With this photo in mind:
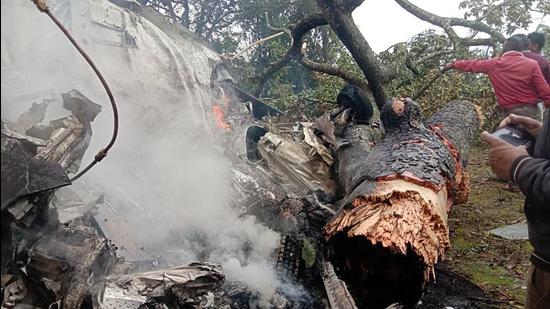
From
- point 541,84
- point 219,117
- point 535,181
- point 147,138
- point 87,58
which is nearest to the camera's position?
point 535,181

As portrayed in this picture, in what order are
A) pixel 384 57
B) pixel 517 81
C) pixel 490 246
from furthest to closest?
pixel 384 57 → pixel 517 81 → pixel 490 246

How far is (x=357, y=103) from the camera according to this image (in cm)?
516

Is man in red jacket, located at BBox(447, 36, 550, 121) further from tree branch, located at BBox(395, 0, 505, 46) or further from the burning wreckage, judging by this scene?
tree branch, located at BBox(395, 0, 505, 46)

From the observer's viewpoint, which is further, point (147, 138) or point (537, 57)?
point (537, 57)

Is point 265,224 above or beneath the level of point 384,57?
beneath

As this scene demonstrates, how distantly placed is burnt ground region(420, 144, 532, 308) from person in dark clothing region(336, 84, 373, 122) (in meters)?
1.49

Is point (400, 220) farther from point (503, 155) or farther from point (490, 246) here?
point (490, 246)

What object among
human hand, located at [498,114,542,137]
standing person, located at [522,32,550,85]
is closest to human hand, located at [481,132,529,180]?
human hand, located at [498,114,542,137]

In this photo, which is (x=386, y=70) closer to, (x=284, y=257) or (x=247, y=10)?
(x=284, y=257)

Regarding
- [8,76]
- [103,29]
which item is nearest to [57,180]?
[8,76]

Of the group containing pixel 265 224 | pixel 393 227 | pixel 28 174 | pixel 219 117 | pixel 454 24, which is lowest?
pixel 265 224

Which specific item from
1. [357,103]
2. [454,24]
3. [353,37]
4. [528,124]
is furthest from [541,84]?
[528,124]

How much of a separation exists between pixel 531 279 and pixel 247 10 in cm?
1102

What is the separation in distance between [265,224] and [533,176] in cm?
218
